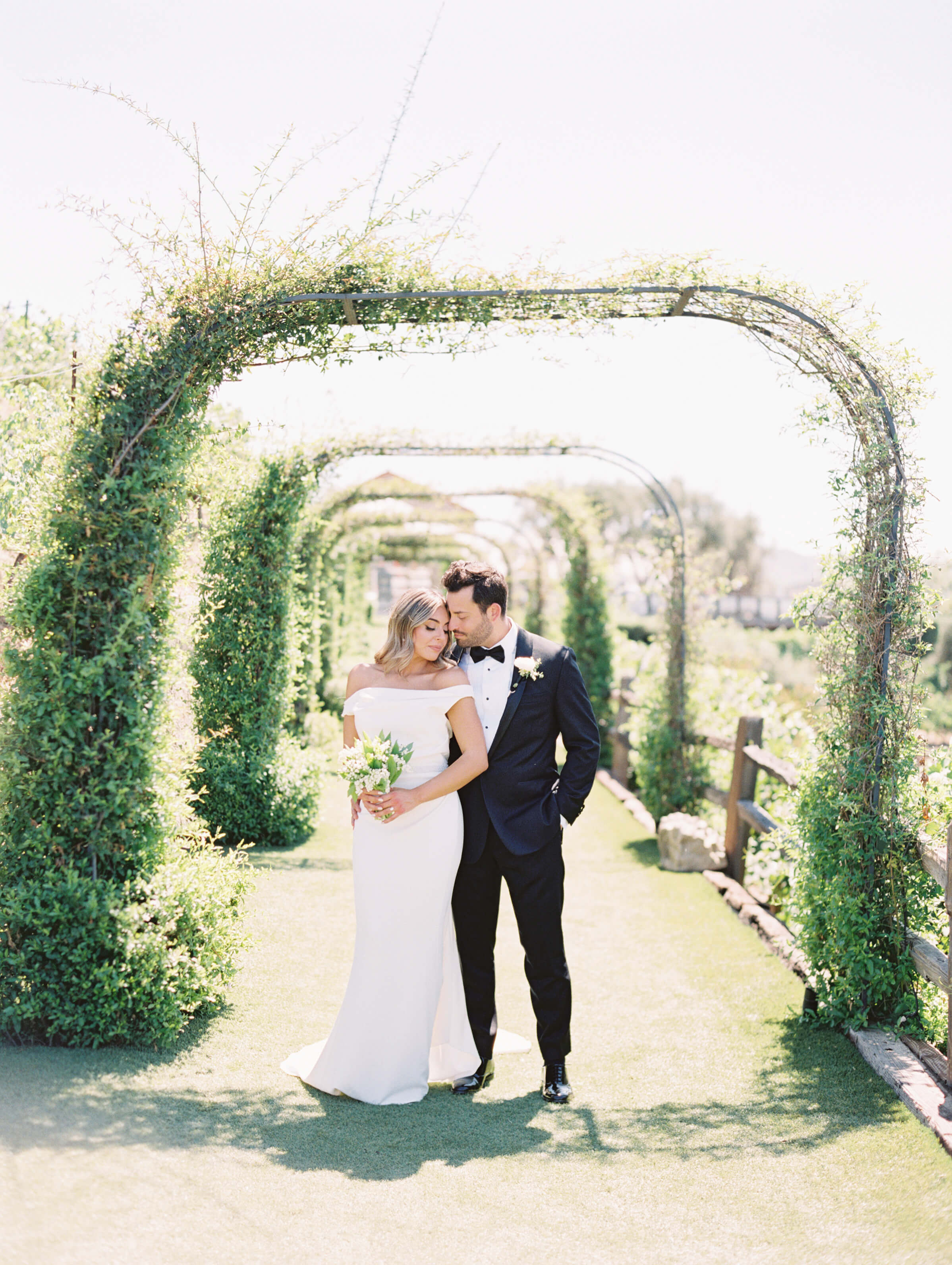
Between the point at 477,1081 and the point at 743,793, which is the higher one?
the point at 743,793

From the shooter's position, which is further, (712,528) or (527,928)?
(712,528)

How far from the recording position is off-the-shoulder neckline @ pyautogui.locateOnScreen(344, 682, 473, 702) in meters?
3.60

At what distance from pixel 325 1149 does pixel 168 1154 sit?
1.55 feet

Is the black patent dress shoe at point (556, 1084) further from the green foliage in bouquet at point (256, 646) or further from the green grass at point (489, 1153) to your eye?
the green foliage in bouquet at point (256, 646)

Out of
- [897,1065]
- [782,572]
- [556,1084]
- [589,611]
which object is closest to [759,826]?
[897,1065]

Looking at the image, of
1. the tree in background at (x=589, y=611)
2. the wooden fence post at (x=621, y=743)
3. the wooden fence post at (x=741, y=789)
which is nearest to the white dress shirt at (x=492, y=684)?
the wooden fence post at (x=741, y=789)

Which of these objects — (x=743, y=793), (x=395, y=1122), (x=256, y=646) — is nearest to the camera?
(x=395, y=1122)

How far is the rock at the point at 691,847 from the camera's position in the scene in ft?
24.3

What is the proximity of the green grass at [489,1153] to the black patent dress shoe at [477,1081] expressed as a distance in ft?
0.19

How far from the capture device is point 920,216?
554cm

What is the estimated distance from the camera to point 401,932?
3568mm

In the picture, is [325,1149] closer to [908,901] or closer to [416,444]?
[908,901]

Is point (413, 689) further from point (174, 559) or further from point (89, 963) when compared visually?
point (89, 963)

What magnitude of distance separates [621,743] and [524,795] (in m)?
7.77
